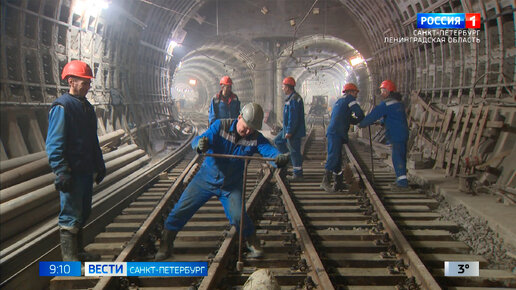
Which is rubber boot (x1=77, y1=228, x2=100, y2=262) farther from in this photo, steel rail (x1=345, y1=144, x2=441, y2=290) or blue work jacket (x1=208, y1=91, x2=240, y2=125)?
blue work jacket (x1=208, y1=91, x2=240, y2=125)

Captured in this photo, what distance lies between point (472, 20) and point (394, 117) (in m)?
3.05

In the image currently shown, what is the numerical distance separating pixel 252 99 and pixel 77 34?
1802 cm

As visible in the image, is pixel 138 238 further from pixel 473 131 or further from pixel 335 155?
pixel 473 131

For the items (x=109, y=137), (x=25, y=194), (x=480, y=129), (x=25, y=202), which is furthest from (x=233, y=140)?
(x=480, y=129)

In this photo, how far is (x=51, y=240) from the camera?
4094mm

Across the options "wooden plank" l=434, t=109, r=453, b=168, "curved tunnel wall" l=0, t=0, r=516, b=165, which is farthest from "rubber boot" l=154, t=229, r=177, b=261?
"wooden plank" l=434, t=109, r=453, b=168

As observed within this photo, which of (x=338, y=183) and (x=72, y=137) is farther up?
(x=72, y=137)

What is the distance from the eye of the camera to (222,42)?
71.5ft

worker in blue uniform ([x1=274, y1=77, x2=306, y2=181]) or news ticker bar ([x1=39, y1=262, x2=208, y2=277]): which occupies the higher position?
worker in blue uniform ([x1=274, y1=77, x2=306, y2=181])

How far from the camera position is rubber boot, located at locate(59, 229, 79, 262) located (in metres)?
3.83

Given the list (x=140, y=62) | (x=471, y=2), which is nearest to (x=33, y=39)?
(x=140, y=62)

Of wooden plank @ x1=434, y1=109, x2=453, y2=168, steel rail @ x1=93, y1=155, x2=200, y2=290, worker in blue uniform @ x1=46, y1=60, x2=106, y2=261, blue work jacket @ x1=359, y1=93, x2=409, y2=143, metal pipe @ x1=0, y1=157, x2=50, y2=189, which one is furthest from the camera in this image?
wooden plank @ x1=434, y1=109, x2=453, y2=168

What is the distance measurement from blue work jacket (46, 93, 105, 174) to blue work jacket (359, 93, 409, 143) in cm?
451

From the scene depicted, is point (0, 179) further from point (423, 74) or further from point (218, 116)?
point (423, 74)
